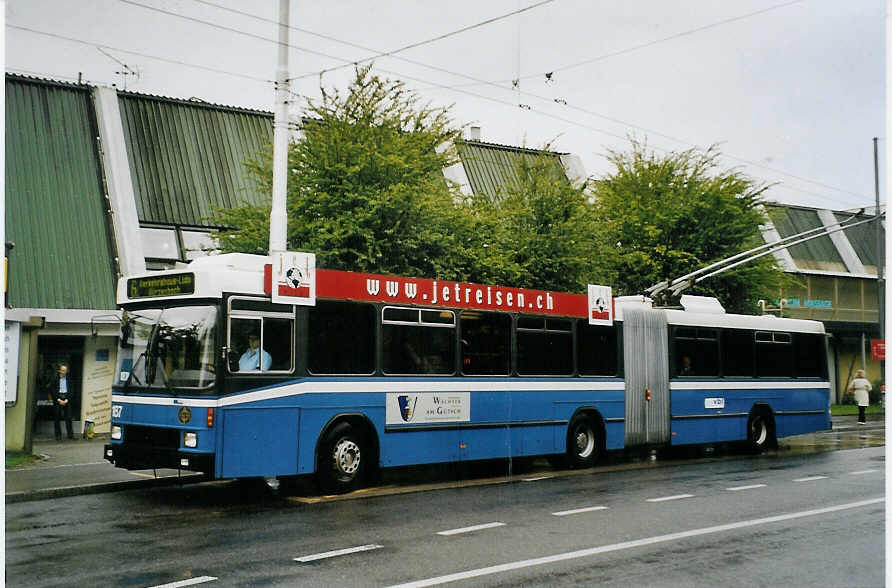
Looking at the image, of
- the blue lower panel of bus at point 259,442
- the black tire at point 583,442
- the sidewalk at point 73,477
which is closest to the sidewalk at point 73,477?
the sidewalk at point 73,477

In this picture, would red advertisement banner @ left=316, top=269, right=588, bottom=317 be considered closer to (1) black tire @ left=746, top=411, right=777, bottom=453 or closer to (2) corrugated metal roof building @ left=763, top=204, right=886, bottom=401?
(1) black tire @ left=746, top=411, right=777, bottom=453

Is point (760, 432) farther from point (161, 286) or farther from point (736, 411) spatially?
point (161, 286)

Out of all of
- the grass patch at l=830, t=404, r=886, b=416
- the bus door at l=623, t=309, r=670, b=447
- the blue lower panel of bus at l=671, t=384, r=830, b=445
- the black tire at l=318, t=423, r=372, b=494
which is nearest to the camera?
the black tire at l=318, t=423, r=372, b=494

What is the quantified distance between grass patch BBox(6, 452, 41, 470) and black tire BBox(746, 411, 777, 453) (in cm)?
1312

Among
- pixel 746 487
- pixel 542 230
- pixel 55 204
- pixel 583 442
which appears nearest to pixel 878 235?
pixel 542 230

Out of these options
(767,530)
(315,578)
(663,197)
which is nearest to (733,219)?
(663,197)

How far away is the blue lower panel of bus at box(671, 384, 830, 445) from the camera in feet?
60.7

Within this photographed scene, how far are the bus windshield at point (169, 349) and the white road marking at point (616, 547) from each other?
5.04 m

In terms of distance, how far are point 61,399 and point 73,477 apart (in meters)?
6.56

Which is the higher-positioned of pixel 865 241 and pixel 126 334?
pixel 865 241

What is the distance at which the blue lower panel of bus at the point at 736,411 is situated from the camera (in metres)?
18.5

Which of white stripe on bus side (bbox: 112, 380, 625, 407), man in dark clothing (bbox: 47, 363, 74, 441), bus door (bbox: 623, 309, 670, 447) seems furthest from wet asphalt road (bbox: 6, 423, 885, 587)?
man in dark clothing (bbox: 47, 363, 74, 441)

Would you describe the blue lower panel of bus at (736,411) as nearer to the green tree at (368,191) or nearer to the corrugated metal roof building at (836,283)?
the corrugated metal roof building at (836,283)

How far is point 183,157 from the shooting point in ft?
76.2
